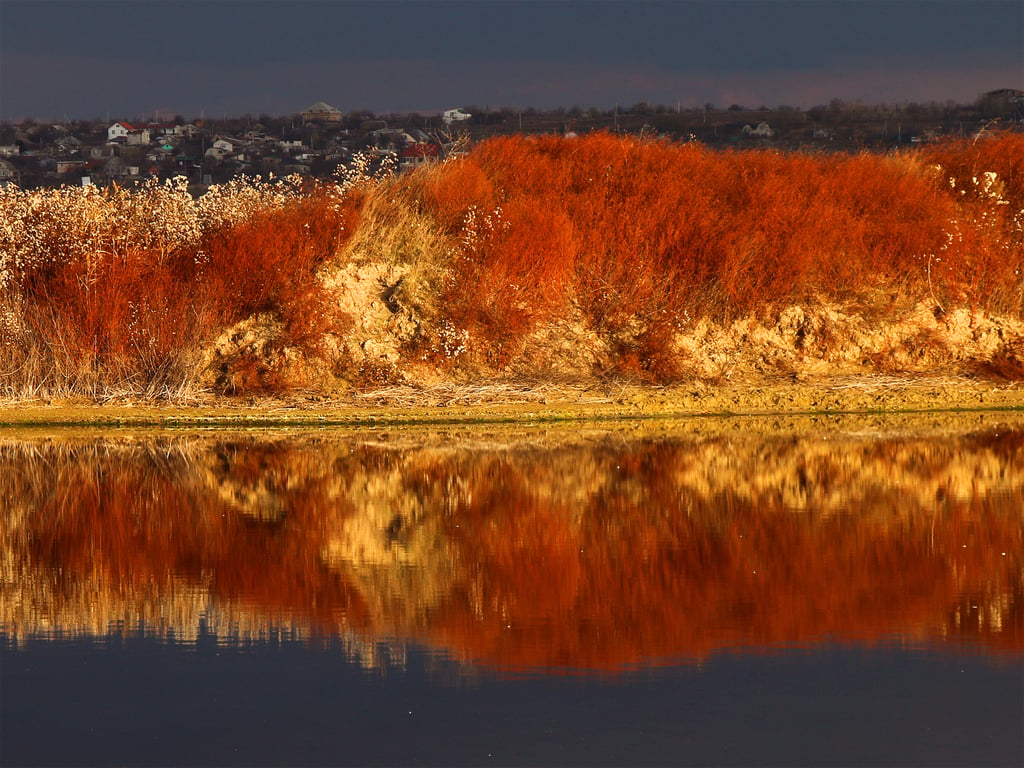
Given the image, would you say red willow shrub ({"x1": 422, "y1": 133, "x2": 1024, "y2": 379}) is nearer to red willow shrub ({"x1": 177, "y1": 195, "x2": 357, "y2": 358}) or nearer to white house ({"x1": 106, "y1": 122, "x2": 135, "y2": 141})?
red willow shrub ({"x1": 177, "y1": 195, "x2": 357, "y2": 358})

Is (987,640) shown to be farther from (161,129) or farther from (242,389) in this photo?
(161,129)

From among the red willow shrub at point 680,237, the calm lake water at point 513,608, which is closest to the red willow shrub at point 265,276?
the red willow shrub at point 680,237

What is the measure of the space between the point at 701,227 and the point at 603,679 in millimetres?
17535

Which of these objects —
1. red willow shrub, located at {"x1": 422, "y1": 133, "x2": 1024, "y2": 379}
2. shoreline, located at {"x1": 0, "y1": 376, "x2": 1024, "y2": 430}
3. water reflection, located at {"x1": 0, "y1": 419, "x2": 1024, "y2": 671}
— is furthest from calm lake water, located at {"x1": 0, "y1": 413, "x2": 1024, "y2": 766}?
red willow shrub, located at {"x1": 422, "y1": 133, "x2": 1024, "y2": 379}

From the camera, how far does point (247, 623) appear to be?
9461 millimetres

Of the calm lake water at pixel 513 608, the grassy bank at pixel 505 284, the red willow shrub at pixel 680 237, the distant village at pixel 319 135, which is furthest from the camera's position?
the distant village at pixel 319 135

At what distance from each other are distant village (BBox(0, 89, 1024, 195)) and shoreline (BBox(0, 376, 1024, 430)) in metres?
24.9

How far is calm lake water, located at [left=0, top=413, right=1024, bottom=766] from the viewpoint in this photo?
7.17 meters

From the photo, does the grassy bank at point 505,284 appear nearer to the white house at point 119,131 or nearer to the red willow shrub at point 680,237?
the red willow shrub at point 680,237

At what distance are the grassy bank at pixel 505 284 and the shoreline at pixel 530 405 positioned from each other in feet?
0.68

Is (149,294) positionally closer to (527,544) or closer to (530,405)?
(530,405)

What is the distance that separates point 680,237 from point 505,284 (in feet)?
10.5

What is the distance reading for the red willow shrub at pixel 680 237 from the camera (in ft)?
79.0

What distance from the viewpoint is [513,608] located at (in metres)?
9.69
